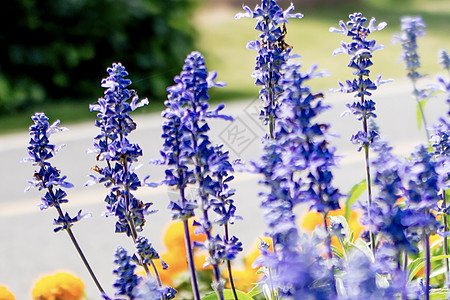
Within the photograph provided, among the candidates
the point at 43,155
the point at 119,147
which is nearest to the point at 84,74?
the point at 43,155

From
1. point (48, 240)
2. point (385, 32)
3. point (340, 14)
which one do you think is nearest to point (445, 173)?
point (48, 240)

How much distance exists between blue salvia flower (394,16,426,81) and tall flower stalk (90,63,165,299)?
4.17ft

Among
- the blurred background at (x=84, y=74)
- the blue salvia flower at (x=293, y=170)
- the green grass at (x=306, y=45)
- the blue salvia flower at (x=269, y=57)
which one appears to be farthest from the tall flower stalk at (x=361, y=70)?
the green grass at (x=306, y=45)

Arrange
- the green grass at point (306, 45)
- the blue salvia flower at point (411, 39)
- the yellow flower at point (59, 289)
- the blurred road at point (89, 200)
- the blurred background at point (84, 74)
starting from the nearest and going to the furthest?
the yellow flower at point (59, 289)
the blue salvia flower at point (411, 39)
the blurred road at point (89, 200)
the blurred background at point (84, 74)
the green grass at point (306, 45)

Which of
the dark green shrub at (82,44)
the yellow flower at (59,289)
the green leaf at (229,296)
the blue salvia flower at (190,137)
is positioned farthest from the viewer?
the dark green shrub at (82,44)

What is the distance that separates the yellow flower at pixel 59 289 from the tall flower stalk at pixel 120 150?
704mm

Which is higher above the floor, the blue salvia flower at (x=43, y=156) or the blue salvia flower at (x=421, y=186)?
the blue salvia flower at (x=43, y=156)

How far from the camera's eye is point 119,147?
4.80 feet

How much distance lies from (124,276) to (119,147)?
39 cm

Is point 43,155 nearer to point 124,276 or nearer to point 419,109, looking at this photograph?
point 124,276

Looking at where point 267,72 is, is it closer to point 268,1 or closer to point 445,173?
point 268,1

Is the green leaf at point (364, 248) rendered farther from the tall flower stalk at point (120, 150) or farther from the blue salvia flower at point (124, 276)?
the blue salvia flower at point (124, 276)

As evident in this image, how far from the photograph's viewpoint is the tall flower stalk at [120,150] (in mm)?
1449

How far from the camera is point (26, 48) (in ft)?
36.1
